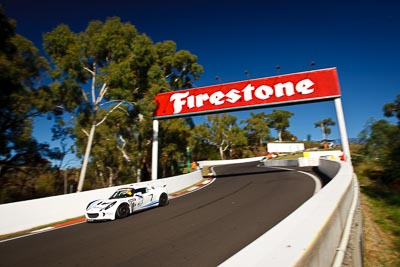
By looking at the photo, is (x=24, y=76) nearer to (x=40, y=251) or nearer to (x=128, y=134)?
(x=40, y=251)

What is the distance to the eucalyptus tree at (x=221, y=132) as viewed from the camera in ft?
204

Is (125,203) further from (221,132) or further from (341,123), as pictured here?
(221,132)

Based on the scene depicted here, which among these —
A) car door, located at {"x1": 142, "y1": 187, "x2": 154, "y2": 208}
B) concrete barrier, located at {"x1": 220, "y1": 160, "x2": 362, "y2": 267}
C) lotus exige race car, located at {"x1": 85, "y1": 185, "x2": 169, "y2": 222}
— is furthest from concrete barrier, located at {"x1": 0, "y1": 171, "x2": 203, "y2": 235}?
concrete barrier, located at {"x1": 220, "y1": 160, "x2": 362, "y2": 267}

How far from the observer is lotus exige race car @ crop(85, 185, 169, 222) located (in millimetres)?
9352

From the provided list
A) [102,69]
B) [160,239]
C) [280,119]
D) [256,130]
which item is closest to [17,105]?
[102,69]

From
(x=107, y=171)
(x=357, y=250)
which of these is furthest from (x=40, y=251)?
(x=107, y=171)

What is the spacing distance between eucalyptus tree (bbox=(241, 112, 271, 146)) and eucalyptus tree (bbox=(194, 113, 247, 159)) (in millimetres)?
11704

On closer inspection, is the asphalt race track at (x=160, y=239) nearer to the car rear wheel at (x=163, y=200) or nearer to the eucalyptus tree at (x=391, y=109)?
the car rear wheel at (x=163, y=200)

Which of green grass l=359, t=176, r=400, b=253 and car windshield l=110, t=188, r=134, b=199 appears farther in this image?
car windshield l=110, t=188, r=134, b=199

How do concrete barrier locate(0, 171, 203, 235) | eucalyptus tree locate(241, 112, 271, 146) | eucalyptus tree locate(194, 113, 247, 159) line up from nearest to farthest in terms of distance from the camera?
1. concrete barrier locate(0, 171, 203, 235)
2. eucalyptus tree locate(194, 113, 247, 159)
3. eucalyptus tree locate(241, 112, 271, 146)

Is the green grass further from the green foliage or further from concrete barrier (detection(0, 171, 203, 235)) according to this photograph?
the green foliage

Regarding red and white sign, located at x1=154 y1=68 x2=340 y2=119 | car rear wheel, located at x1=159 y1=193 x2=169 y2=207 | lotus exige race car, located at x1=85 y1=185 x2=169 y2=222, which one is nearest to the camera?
lotus exige race car, located at x1=85 y1=185 x2=169 y2=222

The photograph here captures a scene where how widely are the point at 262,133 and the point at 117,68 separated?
201ft

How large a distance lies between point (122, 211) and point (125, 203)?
0.33 m
